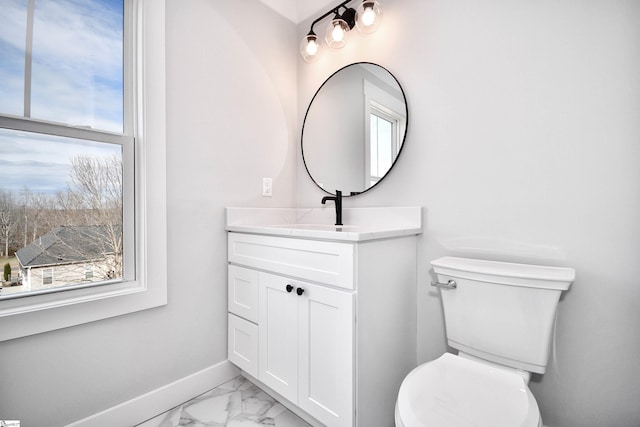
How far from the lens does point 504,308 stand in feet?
3.47

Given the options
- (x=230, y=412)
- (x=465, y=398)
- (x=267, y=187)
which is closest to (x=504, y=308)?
(x=465, y=398)

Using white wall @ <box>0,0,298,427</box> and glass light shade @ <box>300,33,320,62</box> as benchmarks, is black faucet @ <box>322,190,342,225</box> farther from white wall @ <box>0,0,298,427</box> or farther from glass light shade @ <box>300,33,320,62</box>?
glass light shade @ <box>300,33,320,62</box>

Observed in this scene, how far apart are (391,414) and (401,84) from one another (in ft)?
5.21

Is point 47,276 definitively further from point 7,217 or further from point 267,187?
point 267,187

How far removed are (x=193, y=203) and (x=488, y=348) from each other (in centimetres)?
151

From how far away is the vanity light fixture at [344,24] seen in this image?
1526 millimetres

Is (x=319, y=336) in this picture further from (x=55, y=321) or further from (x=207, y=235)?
(x=55, y=321)

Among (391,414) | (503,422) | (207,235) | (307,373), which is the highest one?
(207,235)

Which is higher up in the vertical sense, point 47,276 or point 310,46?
point 310,46

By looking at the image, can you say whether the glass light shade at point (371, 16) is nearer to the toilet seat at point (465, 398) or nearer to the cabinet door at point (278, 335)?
the cabinet door at point (278, 335)

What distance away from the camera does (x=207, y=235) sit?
161cm

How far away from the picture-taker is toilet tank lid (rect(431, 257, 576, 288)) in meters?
0.98

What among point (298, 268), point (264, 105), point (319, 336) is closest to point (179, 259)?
point (298, 268)

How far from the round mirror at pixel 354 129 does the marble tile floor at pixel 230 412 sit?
1207mm
